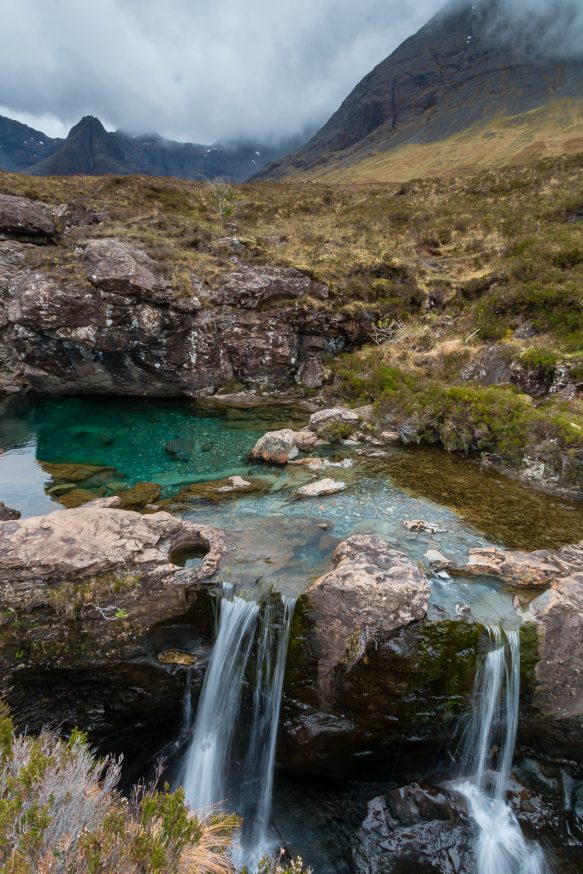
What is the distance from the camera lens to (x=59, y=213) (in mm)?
28375

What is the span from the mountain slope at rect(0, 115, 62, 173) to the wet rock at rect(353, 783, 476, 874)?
235 metres

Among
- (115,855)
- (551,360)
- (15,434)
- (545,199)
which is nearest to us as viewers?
(115,855)

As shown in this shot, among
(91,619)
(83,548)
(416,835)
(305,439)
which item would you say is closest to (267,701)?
(416,835)

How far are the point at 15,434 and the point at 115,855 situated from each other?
61.2 ft

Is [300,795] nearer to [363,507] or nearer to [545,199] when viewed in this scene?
[363,507]

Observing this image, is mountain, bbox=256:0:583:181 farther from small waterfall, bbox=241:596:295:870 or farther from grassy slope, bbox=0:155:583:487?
small waterfall, bbox=241:596:295:870

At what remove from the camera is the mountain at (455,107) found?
295 ft

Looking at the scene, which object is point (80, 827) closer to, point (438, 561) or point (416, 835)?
point (416, 835)

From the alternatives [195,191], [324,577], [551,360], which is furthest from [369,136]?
[324,577]

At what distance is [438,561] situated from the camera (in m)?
9.25

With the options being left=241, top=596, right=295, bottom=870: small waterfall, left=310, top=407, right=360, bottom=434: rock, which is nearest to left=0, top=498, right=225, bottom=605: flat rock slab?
left=241, top=596, right=295, bottom=870: small waterfall

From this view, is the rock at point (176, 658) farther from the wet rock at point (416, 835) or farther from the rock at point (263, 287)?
the rock at point (263, 287)

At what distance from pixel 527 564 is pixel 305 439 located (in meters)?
9.52

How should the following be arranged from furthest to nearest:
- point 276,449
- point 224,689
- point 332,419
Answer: point 332,419 < point 276,449 < point 224,689
